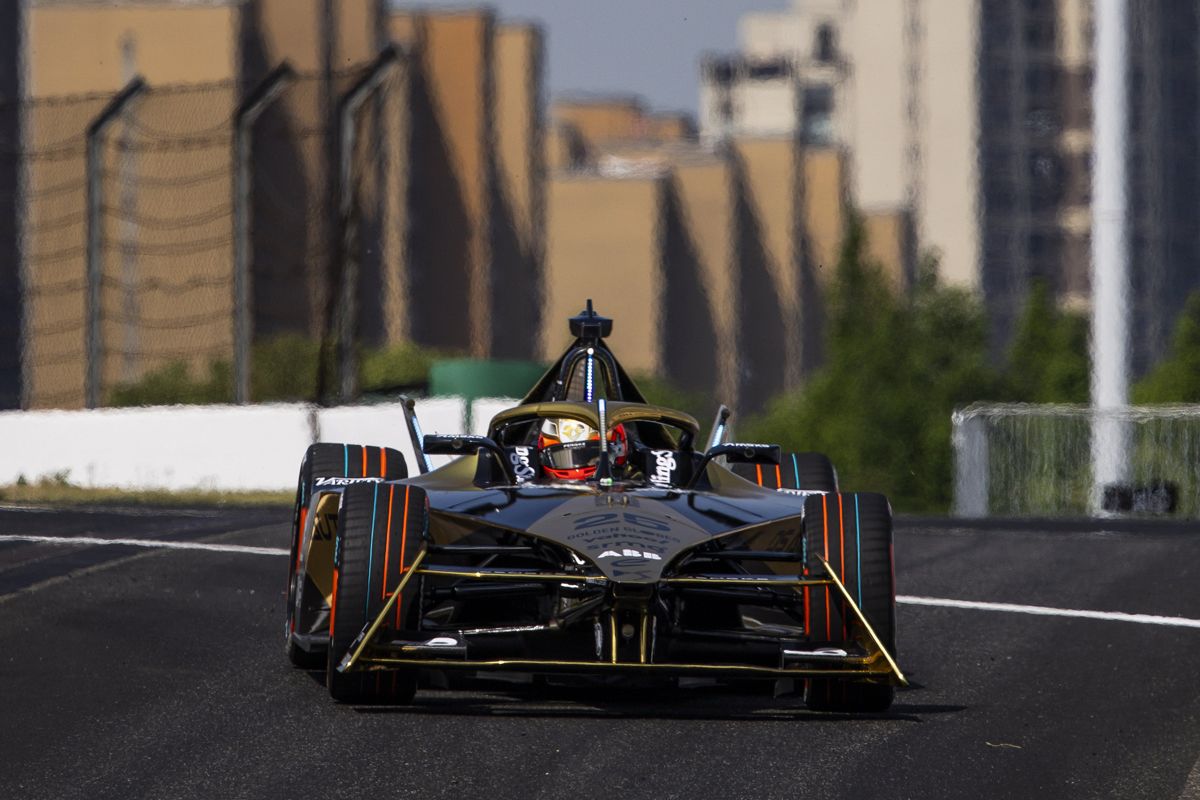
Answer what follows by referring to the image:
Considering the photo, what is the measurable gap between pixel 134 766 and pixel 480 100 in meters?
93.0

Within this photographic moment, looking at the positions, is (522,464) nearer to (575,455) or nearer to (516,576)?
(575,455)

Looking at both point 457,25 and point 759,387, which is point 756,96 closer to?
point 759,387

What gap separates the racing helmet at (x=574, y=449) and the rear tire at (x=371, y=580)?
1.66m

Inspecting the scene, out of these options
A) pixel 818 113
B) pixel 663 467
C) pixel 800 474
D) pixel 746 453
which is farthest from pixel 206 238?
pixel 818 113

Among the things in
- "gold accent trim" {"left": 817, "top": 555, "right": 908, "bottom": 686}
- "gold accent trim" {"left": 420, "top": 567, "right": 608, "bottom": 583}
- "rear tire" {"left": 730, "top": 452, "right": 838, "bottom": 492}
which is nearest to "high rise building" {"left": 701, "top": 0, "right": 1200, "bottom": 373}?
"rear tire" {"left": 730, "top": 452, "right": 838, "bottom": 492}

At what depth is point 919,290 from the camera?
85250 millimetres

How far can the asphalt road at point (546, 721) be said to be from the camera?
A: 260 inches

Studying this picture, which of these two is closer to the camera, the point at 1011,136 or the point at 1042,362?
the point at 1042,362

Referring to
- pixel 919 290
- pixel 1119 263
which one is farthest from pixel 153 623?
pixel 919 290

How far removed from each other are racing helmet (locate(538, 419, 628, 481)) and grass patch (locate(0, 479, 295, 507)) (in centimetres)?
1232

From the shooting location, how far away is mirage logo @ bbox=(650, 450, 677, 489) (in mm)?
9523

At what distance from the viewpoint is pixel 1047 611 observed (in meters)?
11.7

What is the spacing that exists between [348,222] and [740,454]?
54.5ft

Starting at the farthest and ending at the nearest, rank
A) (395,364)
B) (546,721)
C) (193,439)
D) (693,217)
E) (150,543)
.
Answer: (693,217)
(395,364)
(193,439)
(150,543)
(546,721)
